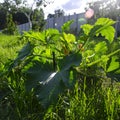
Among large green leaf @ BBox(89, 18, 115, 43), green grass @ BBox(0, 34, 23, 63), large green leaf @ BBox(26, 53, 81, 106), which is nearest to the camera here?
large green leaf @ BBox(26, 53, 81, 106)

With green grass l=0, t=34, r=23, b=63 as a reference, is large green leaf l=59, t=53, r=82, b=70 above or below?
above

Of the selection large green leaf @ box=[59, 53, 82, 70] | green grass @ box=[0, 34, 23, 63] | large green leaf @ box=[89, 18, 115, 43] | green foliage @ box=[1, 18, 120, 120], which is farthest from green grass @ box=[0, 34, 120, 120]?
green grass @ box=[0, 34, 23, 63]

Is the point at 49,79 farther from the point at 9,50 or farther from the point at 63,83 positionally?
the point at 9,50

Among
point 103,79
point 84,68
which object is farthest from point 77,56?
point 103,79

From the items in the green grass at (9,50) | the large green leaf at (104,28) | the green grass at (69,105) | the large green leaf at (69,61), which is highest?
the large green leaf at (104,28)

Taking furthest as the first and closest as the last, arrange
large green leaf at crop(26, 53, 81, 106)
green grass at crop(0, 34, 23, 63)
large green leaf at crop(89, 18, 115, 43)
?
green grass at crop(0, 34, 23, 63)
large green leaf at crop(89, 18, 115, 43)
large green leaf at crop(26, 53, 81, 106)

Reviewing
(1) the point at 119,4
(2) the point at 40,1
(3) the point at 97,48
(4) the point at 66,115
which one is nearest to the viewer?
(4) the point at 66,115

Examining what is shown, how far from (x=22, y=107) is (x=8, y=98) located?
8.9 inches

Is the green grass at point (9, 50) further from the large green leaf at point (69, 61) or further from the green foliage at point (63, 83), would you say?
the large green leaf at point (69, 61)

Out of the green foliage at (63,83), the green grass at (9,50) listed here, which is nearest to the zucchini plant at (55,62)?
the green foliage at (63,83)

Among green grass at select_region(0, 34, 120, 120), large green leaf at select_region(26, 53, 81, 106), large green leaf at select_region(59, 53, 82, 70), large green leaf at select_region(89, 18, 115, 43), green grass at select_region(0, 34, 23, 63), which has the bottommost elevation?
green grass at select_region(0, 34, 23, 63)

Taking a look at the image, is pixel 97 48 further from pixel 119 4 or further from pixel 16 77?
pixel 119 4

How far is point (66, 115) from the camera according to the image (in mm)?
1330

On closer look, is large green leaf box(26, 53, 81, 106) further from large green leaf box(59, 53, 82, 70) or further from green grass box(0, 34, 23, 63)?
green grass box(0, 34, 23, 63)
